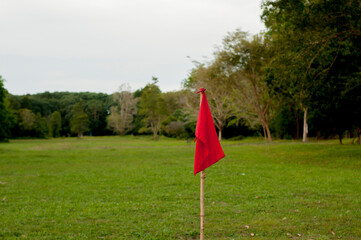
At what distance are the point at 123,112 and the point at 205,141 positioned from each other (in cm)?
7076

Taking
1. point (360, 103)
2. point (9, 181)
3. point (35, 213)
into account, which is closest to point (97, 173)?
point (9, 181)

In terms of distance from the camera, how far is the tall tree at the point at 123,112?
72938 millimetres

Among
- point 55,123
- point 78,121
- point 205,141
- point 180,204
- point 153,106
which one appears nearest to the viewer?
point 205,141

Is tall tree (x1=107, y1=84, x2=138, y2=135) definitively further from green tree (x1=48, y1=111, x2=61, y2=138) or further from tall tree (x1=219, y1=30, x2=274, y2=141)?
tall tree (x1=219, y1=30, x2=274, y2=141)

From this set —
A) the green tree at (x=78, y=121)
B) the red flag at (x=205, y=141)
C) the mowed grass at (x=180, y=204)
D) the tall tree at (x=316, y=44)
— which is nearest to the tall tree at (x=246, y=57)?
the tall tree at (x=316, y=44)

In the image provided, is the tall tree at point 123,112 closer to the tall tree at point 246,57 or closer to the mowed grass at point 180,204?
the tall tree at point 246,57

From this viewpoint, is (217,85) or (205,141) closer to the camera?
(205,141)

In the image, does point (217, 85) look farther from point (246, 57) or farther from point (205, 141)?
point (205, 141)

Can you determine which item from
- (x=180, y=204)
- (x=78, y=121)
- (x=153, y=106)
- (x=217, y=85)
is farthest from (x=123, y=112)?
(x=180, y=204)

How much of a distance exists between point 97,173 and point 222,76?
17.4 m

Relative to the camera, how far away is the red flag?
444cm

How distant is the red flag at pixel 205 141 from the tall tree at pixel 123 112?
69.0 m

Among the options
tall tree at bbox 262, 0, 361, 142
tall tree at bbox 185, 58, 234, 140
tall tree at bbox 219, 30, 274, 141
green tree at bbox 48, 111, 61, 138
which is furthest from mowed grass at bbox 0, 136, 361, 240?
green tree at bbox 48, 111, 61, 138

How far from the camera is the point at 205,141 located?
4477mm
